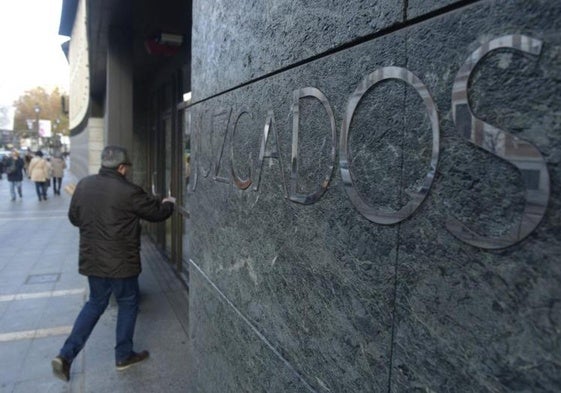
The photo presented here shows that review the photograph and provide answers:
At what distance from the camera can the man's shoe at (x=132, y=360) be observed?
13.6 feet

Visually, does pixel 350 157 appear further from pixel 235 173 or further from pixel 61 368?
pixel 61 368

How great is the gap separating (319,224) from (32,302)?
5507mm

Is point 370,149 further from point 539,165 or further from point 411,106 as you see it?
point 539,165

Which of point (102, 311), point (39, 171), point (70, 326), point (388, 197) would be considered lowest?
point (70, 326)

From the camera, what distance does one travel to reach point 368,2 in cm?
144

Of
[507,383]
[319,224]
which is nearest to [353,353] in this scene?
[319,224]

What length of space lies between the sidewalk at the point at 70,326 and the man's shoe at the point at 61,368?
0.32 feet

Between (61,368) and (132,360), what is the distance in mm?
639

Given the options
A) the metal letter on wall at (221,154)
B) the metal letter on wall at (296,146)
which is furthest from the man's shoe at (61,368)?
the metal letter on wall at (296,146)

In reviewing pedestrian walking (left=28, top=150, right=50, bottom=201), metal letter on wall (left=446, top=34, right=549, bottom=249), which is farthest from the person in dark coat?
pedestrian walking (left=28, top=150, right=50, bottom=201)

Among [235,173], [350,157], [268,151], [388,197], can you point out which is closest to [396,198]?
[388,197]

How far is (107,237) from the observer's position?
3.88 m

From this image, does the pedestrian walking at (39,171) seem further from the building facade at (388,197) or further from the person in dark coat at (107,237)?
the building facade at (388,197)

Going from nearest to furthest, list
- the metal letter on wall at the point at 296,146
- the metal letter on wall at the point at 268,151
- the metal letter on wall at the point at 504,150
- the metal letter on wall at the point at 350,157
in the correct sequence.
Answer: the metal letter on wall at the point at 504,150 < the metal letter on wall at the point at 350,157 < the metal letter on wall at the point at 296,146 < the metal letter on wall at the point at 268,151
